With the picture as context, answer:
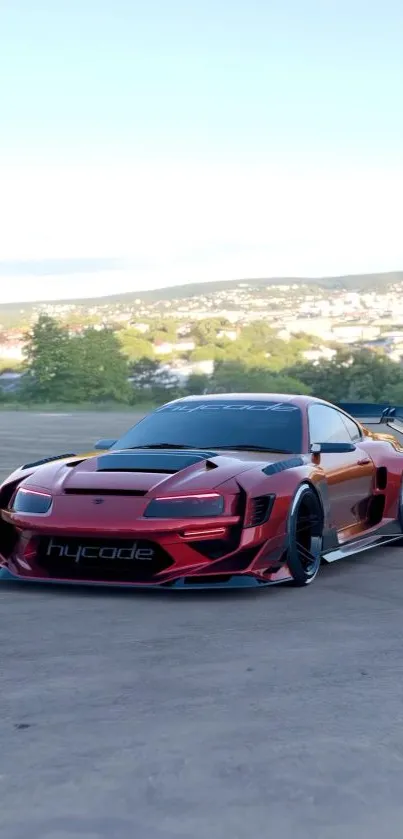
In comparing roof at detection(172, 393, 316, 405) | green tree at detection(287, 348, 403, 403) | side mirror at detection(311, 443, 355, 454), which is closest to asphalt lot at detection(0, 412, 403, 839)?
side mirror at detection(311, 443, 355, 454)

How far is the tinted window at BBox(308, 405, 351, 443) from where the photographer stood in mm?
9695

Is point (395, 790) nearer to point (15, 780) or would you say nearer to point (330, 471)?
point (15, 780)

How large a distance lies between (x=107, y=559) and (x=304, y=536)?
55.3 inches

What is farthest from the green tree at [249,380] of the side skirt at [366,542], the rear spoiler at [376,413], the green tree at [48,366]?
the side skirt at [366,542]

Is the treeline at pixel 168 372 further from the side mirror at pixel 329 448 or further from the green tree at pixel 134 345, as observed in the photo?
the side mirror at pixel 329 448

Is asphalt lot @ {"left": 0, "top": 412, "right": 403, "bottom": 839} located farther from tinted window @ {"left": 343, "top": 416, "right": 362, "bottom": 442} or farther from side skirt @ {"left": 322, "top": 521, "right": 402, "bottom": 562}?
tinted window @ {"left": 343, "top": 416, "right": 362, "bottom": 442}

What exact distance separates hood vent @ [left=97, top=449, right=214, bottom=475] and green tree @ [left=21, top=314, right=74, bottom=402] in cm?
6340

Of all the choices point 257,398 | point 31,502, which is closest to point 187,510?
point 31,502

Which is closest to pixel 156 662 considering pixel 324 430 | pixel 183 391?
pixel 324 430

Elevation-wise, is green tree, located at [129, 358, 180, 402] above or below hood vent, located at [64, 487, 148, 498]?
below

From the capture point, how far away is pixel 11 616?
734 centimetres

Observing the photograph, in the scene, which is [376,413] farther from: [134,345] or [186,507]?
[134,345]

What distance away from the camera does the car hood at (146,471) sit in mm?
8281

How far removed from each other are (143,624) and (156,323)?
87.9 metres
